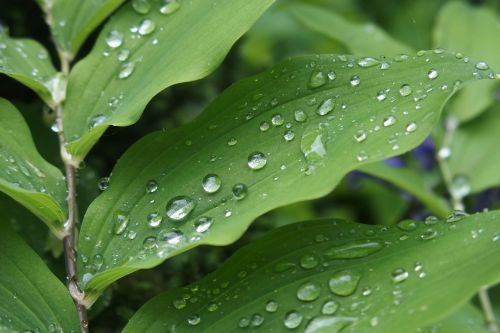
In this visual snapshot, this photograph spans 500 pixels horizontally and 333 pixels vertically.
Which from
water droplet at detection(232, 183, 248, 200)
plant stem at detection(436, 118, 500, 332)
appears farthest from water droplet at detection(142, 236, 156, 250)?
plant stem at detection(436, 118, 500, 332)

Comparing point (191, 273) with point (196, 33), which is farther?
point (191, 273)

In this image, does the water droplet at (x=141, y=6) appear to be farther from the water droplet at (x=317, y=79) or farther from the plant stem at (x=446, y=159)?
the plant stem at (x=446, y=159)

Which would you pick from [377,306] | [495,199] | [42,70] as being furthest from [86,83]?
[495,199]

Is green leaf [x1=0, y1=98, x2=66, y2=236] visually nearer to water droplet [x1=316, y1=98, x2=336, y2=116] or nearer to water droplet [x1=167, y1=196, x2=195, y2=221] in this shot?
water droplet [x1=167, y1=196, x2=195, y2=221]

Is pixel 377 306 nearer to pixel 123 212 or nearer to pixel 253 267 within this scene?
pixel 253 267

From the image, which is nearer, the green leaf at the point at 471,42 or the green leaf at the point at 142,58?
the green leaf at the point at 142,58

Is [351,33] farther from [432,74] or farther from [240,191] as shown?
[240,191]

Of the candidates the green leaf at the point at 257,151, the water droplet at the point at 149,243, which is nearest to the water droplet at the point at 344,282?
the green leaf at the point at 257,151

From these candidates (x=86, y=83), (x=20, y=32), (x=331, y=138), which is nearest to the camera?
(x=331, y=138)
